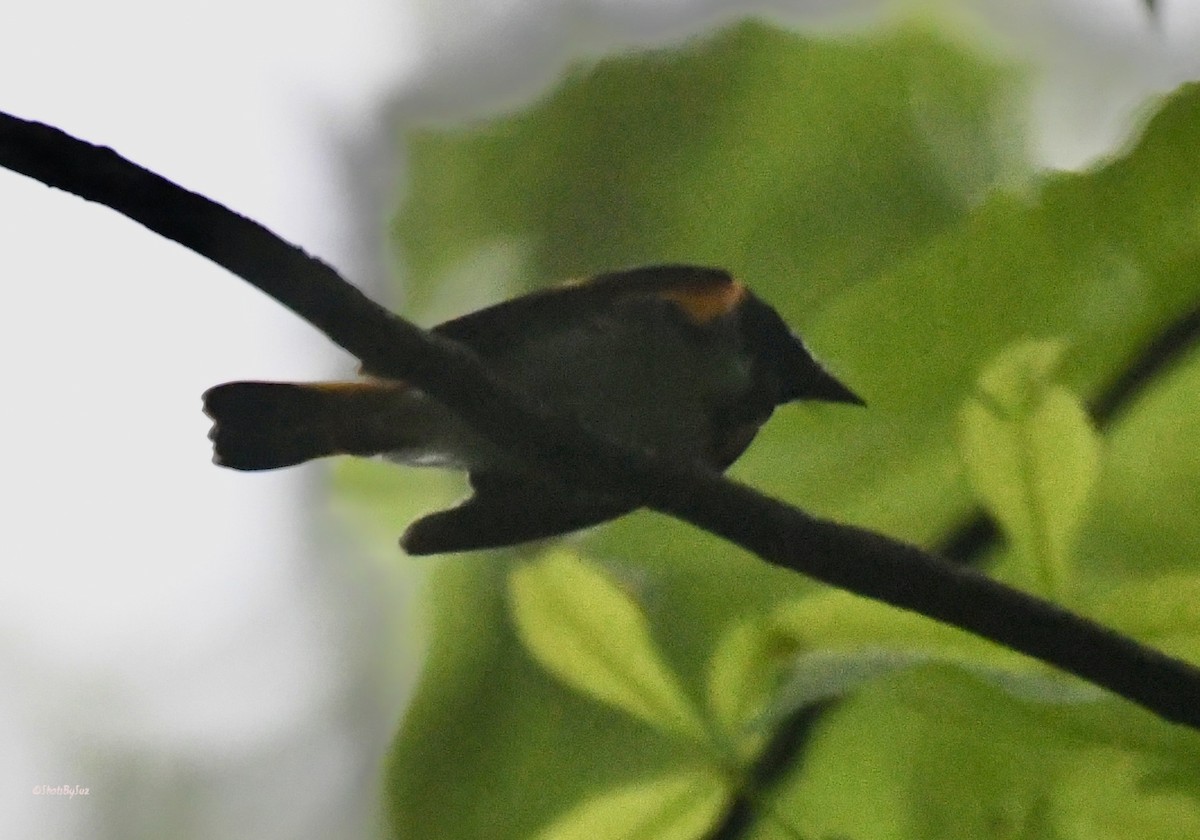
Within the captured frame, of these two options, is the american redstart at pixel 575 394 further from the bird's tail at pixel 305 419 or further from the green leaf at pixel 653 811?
the green leaf at pixel 653 811

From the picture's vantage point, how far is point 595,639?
0.73 meters

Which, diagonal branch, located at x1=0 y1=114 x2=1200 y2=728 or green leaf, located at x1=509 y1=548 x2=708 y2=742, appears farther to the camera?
green leaf, located at x1=509 y1=548 x2=708 y2=742

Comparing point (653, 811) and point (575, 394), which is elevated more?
point (575, 394)

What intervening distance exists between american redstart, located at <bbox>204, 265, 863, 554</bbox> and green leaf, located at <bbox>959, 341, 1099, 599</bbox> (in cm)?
8

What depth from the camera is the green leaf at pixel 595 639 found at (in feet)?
2.36

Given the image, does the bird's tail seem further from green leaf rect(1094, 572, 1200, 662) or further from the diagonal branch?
green leaf rect(1094, 572, 1200, 662)

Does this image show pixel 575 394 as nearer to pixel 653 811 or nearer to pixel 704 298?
pixel 704 298

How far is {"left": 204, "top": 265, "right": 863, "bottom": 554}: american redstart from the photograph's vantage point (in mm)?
701

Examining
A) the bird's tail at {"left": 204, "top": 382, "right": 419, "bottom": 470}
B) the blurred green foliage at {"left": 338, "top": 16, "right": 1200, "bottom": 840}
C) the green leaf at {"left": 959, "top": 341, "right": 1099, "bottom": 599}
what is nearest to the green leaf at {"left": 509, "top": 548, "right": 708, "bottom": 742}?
the blurred green foliage at {"left": 338, "top": 16, "right": 1200, "bottom": 840}

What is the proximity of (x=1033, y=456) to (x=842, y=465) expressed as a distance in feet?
0.37

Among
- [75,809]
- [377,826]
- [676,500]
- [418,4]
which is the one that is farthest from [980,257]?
[75,809]

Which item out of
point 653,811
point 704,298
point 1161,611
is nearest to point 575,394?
point 704,298

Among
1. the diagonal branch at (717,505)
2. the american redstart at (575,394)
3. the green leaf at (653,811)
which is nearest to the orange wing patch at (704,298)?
the american redstart at (575,394)

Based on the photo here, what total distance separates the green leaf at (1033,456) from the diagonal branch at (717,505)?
35mm
